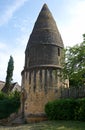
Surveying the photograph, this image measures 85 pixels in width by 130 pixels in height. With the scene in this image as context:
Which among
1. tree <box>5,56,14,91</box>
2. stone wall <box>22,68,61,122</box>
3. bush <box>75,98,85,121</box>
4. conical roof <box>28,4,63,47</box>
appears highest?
conical roof <box>28,4,63,47</box>

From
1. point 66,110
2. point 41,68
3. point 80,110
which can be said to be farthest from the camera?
point 41,68

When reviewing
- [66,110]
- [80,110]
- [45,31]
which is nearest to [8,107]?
[45,31]

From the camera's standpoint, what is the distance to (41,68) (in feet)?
86.7

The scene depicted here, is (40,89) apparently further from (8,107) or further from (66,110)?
(8,107)

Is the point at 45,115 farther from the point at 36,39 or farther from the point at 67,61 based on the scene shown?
the point at 36,39

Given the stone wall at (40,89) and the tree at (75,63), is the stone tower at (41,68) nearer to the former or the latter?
the stone wall at (40,89)

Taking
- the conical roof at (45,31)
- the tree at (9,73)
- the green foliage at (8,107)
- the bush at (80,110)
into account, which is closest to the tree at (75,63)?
the bush at (80,110)

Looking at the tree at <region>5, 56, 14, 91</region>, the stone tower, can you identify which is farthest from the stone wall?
the tree at <region>5, 56, 14, 91</region>

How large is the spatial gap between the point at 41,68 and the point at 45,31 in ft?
14.7

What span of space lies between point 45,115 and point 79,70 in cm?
647

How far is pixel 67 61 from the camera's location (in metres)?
22.1

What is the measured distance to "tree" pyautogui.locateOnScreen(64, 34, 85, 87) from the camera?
66.5ft

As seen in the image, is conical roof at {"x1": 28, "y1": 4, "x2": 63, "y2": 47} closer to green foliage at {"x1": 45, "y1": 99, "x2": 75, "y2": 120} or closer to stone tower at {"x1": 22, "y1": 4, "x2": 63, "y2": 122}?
stone tower at {"x1": 22, "y1": 4, "x2": 63, "y2": 122}

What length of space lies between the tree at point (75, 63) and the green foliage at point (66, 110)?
1860mm
